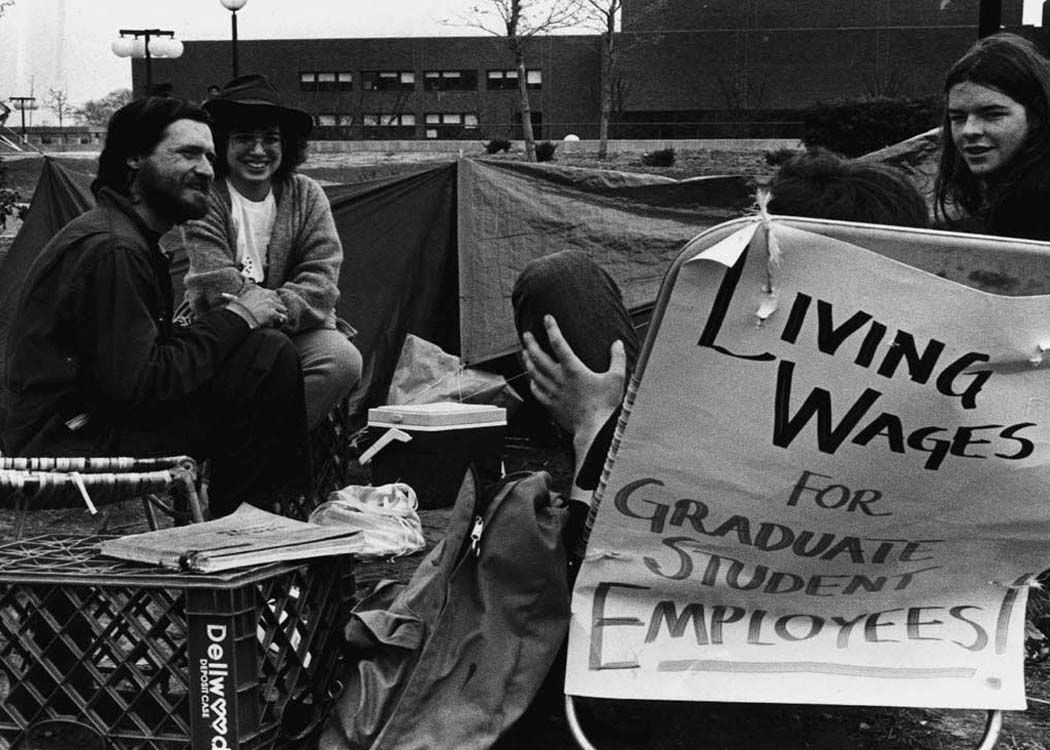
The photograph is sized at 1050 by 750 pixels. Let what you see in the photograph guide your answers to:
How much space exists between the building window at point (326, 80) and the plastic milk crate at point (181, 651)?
182 ft

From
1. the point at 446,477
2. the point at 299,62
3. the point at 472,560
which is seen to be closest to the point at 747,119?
the point at 299,62

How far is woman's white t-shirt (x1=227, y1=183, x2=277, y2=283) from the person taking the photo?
483 cm

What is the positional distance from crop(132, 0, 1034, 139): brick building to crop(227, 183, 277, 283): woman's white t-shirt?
39.9m

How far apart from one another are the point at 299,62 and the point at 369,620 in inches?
2231

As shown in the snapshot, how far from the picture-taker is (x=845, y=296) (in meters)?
2.07

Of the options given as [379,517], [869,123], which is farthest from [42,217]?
[869,123]

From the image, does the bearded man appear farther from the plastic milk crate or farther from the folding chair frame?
the plastic milk crate

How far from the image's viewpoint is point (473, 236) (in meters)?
7.68

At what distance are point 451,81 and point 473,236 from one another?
4963cm

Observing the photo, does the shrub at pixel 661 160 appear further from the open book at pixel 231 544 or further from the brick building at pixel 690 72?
the open book at pixel 231 544

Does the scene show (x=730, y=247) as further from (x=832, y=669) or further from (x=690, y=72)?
(x=690, y=72)

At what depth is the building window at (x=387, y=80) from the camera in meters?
56.3

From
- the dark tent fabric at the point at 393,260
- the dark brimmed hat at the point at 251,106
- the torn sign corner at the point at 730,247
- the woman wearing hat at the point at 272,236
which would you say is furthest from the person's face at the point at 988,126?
the dark tent fabric at the point at 393,260

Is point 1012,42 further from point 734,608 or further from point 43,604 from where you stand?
point 43,604
